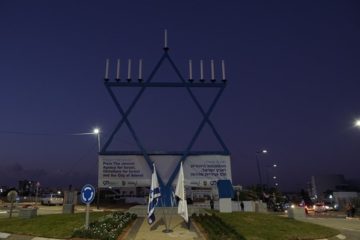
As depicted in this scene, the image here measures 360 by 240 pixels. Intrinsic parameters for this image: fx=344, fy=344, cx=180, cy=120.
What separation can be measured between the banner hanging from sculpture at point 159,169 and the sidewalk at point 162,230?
4.64 m

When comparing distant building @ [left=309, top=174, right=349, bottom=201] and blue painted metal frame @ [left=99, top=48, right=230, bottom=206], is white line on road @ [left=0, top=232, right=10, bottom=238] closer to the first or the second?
blue painted metal frame @ [left=99, top=48, right=230, bottom=206]

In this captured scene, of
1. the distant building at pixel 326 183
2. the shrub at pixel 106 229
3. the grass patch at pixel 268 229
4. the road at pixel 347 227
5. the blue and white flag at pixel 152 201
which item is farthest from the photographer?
the distant building at pixel 326 183

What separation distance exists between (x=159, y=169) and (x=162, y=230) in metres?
7.00

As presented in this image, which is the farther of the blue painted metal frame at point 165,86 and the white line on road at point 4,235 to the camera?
the blue painted metal frame at point 165,86

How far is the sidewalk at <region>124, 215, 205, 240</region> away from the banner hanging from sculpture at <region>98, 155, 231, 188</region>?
15.2ft

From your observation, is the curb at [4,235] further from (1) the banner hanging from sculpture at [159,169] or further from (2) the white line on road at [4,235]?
(1) the banner hanging from sculpture at [159,169]

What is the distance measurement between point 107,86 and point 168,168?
6.89m

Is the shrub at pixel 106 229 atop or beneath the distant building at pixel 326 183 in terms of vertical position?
beneath

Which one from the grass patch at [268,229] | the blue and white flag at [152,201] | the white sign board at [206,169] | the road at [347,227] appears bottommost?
the road at [347,227]

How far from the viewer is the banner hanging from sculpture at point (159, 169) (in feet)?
71.8

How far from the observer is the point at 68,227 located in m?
15.0

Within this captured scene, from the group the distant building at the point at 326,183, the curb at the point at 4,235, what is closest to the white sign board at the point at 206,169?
the curb at the point at 4,235

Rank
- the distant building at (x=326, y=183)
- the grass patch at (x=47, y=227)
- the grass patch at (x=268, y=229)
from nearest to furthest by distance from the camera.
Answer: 1. the grass patch at (x=47, y=227)
2. the grass patch at (x=268, y=229)
3. the distant building at (x=326, y=183)

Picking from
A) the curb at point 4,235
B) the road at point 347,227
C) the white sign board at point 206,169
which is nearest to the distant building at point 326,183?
the road at point 347,227
